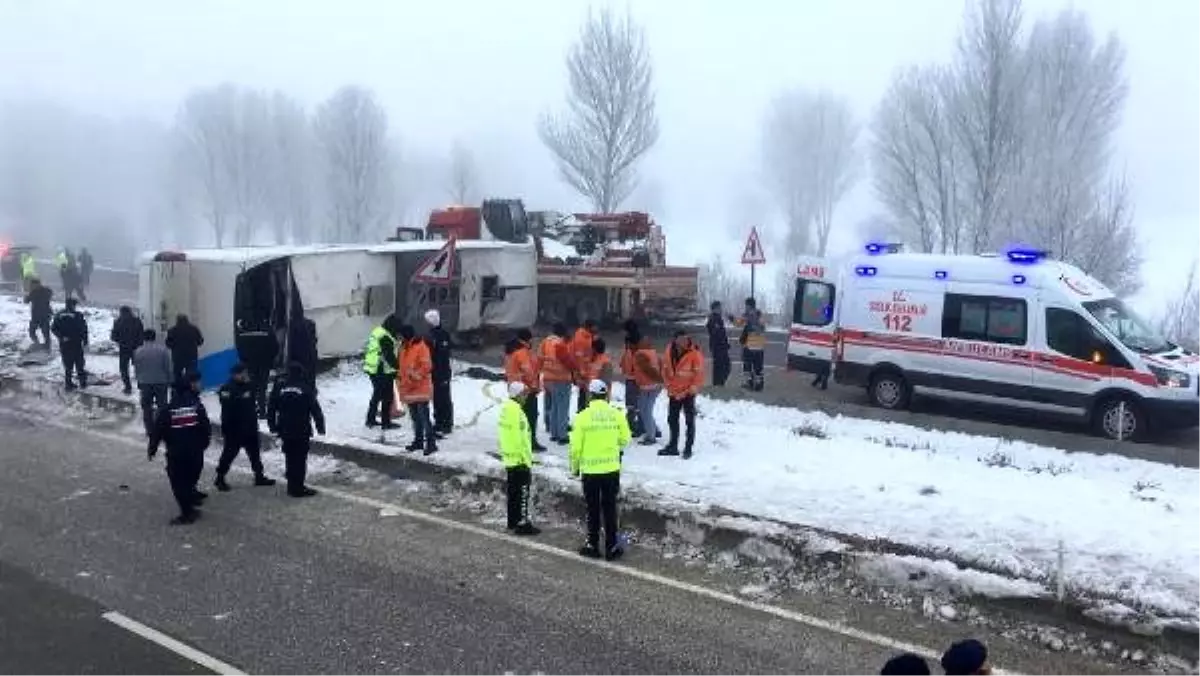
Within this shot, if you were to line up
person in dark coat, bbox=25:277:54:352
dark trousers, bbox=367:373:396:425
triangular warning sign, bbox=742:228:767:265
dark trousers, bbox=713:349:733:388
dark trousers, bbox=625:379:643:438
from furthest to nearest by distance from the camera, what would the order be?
triangular warning sign, bbox=742:228:767:265 < person in dark coat, bbox=25:277:54:352 < dark trousers, bbox=713:349:733:388 < dark trousers, bbox=367:373:396:425 < dark trousers, bbox=625:379:643:438

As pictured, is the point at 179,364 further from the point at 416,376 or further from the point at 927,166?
the point at 927,166

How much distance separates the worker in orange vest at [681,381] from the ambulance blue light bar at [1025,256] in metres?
5.83

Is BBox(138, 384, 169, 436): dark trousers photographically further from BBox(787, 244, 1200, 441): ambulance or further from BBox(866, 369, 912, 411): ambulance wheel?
BBox(866, 369, 912, 411): ambulance wheel

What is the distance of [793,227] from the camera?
216 ft

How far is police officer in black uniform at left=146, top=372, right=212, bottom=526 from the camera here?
9.60m

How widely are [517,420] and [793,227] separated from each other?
194 feet

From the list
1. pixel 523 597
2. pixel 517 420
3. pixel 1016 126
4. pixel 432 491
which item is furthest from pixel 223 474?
pixel 1016 126

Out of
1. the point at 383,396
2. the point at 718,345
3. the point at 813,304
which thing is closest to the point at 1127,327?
the point at 813,304

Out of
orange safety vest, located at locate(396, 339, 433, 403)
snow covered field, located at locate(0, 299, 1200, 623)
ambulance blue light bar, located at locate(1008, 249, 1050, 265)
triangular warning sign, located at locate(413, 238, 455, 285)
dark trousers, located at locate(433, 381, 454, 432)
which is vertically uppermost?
ambulance blue light bar, located at locate(1008, 249, 1050, 265)

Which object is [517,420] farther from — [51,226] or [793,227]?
[51,226]

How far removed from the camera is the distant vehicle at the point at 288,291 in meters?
16.5

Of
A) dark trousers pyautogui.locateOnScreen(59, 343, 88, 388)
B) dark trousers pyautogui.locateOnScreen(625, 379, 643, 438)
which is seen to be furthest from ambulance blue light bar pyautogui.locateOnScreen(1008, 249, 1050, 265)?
dark trousers pyautogui.locateOnScreen(59, 343, 88, 388)

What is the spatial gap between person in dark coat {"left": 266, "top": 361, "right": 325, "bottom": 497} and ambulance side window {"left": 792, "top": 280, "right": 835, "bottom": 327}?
29.8 feet

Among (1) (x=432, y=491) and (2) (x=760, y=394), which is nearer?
(1) (x=432, y=491)
